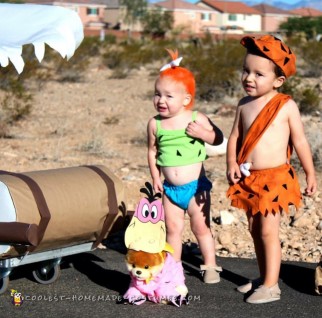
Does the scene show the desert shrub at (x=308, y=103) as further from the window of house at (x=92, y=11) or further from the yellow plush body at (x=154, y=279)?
the window of house at (x=92, y=11)

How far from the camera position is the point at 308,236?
7414mm

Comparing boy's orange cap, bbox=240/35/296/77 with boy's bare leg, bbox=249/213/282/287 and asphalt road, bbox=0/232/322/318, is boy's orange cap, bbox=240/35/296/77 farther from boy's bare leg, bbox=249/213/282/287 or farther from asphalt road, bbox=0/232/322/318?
asphalt road, bbox=0/232/322/318

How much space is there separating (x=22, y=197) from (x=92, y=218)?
0.53 m

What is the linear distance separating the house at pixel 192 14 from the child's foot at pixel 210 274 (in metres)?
84.1

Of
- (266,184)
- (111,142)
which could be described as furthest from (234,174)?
(111,142)

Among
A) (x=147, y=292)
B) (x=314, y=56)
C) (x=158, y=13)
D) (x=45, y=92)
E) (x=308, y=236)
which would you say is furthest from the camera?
(x=158, y=13)

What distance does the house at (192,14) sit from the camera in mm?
93062

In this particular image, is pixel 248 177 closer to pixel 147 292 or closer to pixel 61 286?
pixel 147 292

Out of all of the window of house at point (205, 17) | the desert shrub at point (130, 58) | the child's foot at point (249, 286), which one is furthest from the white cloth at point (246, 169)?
the window of house at point (205, 17)

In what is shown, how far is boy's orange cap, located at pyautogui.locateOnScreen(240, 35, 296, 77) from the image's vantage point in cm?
544

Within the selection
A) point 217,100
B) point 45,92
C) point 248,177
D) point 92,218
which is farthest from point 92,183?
point 45,92

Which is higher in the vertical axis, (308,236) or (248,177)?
(248,177)

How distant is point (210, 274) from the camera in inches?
235

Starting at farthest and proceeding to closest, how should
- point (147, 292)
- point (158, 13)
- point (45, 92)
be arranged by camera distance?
1. point (158, 13)
2. point (45, 92)
3. point (147, 292)
